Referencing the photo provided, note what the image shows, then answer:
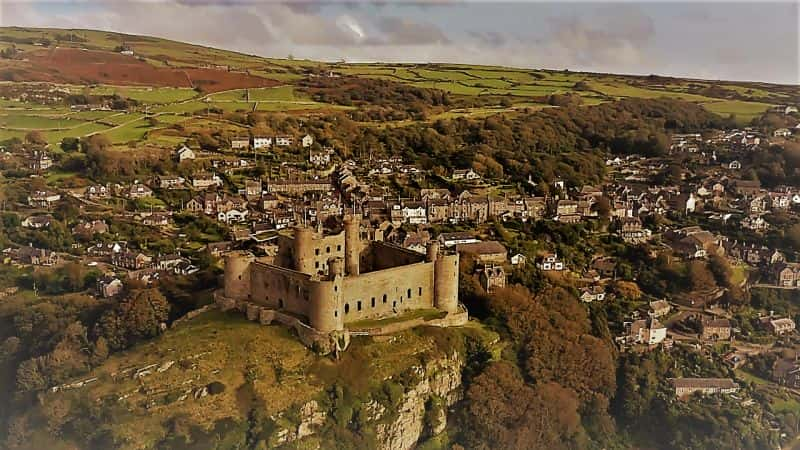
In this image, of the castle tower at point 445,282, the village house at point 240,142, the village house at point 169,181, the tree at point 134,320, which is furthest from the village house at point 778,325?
the village house at point 240,142

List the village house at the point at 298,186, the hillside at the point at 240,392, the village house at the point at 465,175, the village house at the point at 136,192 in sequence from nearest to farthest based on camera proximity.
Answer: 1. the hillside at the point at 240,392
2. the village house at the point at 136,192
3. the village house at the point at 298,186
4. the village house at the point at 465,175

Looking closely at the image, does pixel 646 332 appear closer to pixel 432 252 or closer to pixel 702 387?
pixel 702 387

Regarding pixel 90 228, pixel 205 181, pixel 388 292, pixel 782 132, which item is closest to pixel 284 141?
pixel 205 181

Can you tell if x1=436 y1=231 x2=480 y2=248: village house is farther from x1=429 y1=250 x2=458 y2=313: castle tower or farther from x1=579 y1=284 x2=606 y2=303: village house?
x1=429 y1=250 x2=458 y2=313: castle tower

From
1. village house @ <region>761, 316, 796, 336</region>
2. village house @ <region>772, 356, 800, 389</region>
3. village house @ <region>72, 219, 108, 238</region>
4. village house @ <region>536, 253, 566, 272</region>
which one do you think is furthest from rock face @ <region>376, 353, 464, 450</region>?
village house @ <region>72, 219, 108, 238</region>

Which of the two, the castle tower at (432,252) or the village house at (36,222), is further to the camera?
the village house at (36,222)

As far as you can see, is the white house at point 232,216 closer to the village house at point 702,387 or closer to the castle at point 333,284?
the castle at point 333,284

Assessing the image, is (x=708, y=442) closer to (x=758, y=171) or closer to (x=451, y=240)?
(x=451, y=240)
